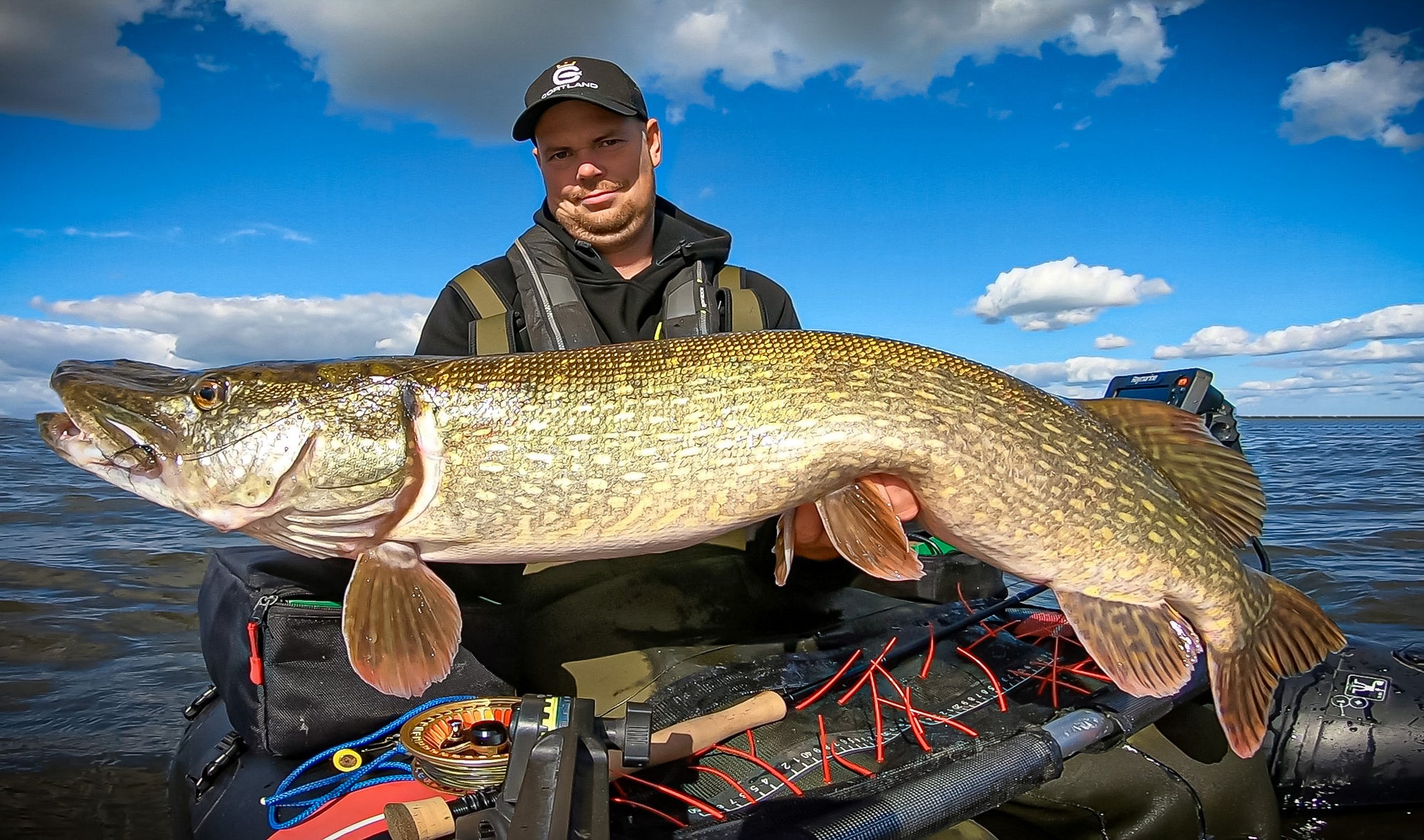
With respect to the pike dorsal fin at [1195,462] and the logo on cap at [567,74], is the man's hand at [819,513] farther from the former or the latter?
the logo on cap at [567,74]

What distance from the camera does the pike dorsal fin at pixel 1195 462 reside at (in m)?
2.43

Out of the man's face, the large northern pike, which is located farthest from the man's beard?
the large northern pike

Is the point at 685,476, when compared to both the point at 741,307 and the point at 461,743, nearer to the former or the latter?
the point at 461,743

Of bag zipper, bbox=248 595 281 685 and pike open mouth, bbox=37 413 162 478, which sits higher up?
pike open mouth, bbox=37 413 162 478

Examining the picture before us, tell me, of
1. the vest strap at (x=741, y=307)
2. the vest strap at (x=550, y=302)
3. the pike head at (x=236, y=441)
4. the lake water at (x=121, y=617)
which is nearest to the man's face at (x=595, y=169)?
the vest strap at (x=550, y=302)

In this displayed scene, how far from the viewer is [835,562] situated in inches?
117

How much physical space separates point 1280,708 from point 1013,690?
3.77 feet

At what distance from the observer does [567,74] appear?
3.26 metres

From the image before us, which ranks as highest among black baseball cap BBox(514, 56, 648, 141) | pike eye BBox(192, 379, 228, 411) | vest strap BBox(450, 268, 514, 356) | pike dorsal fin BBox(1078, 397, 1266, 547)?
black baseball cap BBox(514, 56, 648, 141)

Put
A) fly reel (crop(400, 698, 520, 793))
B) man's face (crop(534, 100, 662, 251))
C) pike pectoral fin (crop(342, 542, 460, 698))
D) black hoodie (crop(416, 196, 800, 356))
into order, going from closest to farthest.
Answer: fly reel (crop(400, 698, 520, 793)), pike pectoral fin (crop(342, 542, 460, 698)), black hoodie (crop(416, 196, 800, 356)), man's face (crop(534, 100, 662, 251))

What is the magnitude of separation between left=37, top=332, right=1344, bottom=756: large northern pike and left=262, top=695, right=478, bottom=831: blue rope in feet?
0.68

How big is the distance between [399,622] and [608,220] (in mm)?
2022

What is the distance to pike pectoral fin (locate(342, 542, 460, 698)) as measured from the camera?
2.00 m

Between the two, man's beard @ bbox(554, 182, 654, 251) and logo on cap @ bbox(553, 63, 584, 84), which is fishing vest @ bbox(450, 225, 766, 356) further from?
logo on cap @ bbox(553, 63, 584, 84)
